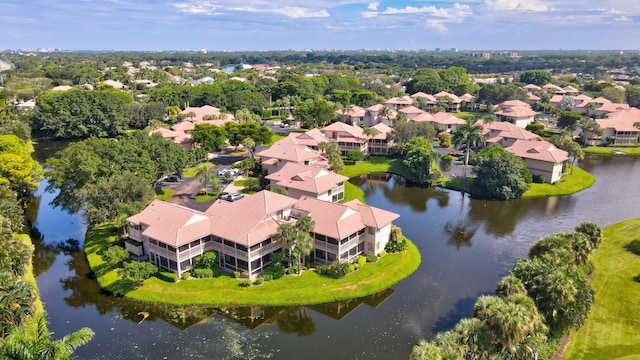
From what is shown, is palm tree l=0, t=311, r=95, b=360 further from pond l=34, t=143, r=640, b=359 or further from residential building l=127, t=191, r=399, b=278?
residential building l=127, t=191, r=399, b=278

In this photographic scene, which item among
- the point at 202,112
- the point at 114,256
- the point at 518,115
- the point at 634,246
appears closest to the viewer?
the point at 114,256

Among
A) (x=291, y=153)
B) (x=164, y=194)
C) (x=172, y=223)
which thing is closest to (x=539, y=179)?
(x=291, y=153)

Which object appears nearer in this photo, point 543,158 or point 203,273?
point 203,273

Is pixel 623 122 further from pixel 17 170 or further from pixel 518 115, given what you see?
pixel 17 170

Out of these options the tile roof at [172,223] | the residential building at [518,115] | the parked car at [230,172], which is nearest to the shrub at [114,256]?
the tile roof at [172,223]

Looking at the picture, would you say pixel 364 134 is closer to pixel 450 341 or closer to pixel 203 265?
pixel 203 265

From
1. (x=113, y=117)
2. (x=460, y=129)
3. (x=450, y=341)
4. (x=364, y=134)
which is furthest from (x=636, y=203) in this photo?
(x=113, y=117)
